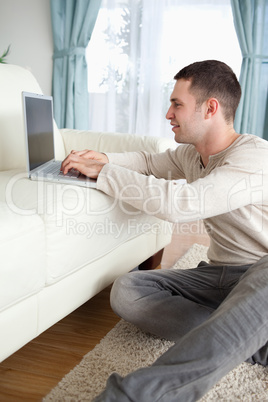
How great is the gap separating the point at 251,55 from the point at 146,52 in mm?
829

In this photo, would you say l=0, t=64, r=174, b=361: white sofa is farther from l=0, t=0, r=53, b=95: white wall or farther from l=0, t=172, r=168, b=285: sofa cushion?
l=0, t=0, r=53, b=95: white wall

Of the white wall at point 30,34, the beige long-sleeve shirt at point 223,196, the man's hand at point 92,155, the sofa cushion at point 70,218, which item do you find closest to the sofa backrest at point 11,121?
the sofa cushion at point 70,218

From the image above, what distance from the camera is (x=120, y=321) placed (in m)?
1.49

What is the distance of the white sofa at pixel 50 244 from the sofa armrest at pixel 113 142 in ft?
1.21

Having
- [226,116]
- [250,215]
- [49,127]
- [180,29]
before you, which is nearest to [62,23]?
[180,29]

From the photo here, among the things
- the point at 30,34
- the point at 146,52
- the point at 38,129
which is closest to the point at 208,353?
the point at 38,129

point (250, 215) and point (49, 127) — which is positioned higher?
point (49, 127)

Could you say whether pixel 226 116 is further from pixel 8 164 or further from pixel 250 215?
pixel 8 164

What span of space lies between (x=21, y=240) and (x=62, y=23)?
10.2 feet

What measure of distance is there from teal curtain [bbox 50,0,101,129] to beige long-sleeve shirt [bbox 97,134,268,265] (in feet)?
7.94

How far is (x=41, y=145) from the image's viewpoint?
1558 mm

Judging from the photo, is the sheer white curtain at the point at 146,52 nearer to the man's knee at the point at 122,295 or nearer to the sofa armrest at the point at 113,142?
the sofa armrest at the point at 113,142

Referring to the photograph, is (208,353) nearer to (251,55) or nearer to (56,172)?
(56,172)

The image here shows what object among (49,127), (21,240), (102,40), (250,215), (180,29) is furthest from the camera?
(102,40)
